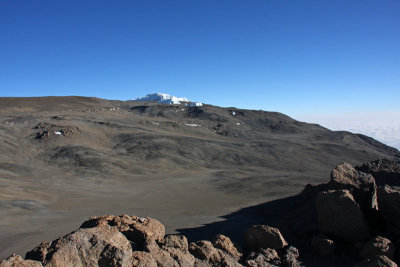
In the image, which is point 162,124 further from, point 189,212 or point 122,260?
point 122,260

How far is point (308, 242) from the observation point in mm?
10117

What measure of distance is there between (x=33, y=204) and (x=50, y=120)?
1240 inches

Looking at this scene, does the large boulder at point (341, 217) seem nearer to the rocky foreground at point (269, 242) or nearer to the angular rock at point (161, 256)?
the rocky foreground at point (269, 242)

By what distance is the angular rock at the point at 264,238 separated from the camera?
9.45 metres

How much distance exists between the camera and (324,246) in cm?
930

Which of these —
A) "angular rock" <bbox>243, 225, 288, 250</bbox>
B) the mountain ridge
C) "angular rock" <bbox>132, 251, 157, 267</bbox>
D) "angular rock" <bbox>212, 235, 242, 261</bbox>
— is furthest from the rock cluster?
the mountain ridge

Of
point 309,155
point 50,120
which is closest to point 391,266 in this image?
point 309,155

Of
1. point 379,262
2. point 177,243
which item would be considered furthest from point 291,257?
point 177,243

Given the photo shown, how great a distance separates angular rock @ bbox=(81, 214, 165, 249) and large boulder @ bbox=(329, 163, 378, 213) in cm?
705

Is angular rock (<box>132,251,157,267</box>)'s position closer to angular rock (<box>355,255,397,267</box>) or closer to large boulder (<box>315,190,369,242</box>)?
angular rock (<box>355,255,397,267</box>)

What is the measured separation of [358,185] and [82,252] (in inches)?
394

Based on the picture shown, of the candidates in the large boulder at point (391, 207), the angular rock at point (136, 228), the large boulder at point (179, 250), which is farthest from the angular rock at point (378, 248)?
the angular rock at point (136, 228)

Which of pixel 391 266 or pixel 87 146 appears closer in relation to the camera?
pixel 391 266

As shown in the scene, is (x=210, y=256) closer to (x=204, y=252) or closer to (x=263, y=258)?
(x=204, y=252)
